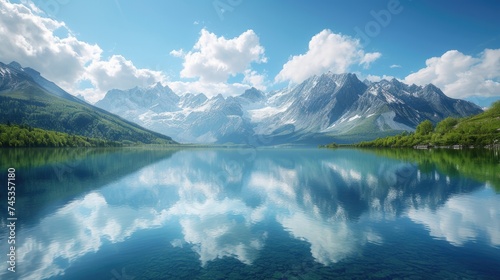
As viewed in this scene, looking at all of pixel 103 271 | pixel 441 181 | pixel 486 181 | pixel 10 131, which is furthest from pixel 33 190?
pixel 10 131

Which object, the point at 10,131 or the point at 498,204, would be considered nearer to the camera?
the point at 498,204

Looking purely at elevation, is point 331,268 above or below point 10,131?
below

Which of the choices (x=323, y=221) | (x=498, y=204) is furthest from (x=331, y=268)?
(x=498, y=204)

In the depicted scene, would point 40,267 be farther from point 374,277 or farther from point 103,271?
point 374,277

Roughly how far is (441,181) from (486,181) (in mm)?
8083

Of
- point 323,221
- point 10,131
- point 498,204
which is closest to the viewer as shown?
point 323,221

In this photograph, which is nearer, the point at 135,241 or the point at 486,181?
the point at 135,241

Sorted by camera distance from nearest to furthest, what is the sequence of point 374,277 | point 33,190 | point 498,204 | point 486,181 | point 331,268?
point 374,277 < point 331,268 < point 498,204 < point 33,190 < point 486,181

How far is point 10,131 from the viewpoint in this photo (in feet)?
605

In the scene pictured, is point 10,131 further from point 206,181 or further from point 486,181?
point 486,181

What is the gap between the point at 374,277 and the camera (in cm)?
2042

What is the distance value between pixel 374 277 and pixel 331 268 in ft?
9.95

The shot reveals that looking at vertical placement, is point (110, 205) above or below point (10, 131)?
below

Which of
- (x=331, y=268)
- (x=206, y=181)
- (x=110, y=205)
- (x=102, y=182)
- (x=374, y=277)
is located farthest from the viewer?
(x=206, y=181)
